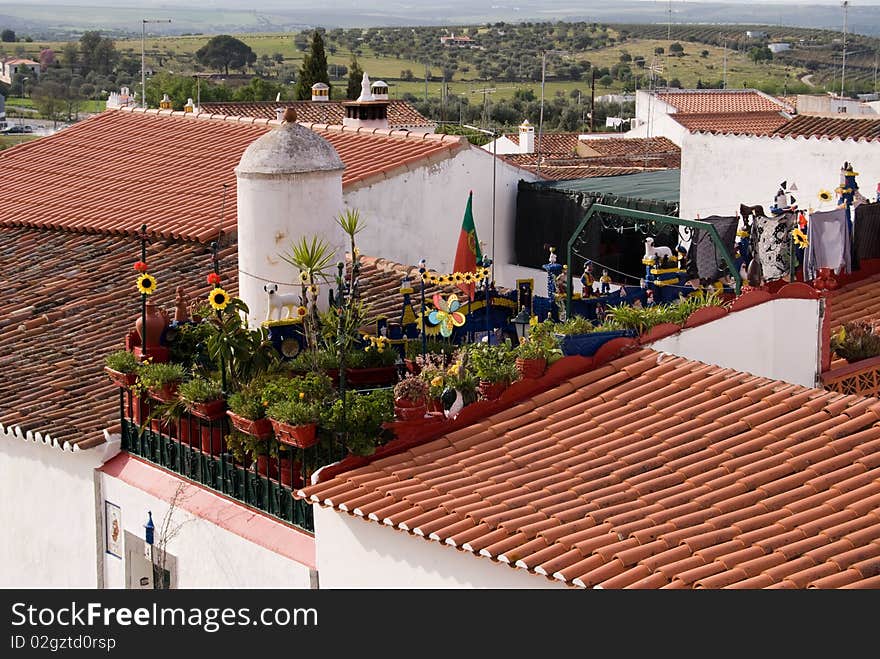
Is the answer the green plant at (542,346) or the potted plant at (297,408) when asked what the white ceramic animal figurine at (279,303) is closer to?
the potted plant at (297,408)

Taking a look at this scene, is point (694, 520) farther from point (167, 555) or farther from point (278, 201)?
point (278, 201)

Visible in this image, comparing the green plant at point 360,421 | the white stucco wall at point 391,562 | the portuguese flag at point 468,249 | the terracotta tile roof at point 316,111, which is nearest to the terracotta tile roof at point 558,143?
the terracotta tile roof at point 316,111

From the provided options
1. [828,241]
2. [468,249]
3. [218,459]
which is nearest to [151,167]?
[468,249]

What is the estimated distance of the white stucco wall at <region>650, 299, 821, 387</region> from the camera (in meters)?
14.6

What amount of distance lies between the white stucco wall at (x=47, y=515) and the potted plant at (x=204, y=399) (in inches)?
80.0

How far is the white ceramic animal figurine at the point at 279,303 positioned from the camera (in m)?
15.2

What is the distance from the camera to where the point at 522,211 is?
25656mm

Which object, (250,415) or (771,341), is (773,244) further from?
(250,415)

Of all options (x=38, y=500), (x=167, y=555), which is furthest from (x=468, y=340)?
(x=38, y=500)

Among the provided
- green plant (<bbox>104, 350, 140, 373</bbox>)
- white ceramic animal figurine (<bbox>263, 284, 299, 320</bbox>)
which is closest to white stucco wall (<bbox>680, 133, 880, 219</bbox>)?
white ceramic animal figurine (<bbox>263, 284, 299, 320</bbox>)

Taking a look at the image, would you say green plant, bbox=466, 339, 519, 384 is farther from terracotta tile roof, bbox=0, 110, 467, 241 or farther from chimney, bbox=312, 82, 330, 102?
chimney, bbox=312, 82, 330, 102

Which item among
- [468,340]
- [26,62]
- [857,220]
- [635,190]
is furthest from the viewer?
[26,62]

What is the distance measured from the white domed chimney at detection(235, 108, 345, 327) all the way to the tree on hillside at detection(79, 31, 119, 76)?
11793 cm

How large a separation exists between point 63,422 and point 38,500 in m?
A: 0.98
